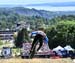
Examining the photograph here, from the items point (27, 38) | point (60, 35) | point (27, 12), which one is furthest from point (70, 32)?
point (27, 12)

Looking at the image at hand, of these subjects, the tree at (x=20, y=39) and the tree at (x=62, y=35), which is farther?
the tree at (x=20, y=39)

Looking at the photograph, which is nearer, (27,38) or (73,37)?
(73,37)

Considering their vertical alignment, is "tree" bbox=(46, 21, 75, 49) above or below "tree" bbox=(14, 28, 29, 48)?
above

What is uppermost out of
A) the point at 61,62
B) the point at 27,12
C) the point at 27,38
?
the point at 61,62

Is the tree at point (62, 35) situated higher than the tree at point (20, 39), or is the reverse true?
the tree at point (62, 35)

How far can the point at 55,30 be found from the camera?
41.4 metres

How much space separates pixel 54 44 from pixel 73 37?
1820mm

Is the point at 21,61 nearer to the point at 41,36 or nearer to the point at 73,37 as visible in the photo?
the point at 41,36

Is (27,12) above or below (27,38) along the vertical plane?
below

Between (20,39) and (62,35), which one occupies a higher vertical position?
(62,35)

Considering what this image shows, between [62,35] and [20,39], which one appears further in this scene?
[20,39]

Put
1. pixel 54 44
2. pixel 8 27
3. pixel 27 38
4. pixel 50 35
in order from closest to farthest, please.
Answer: pixel 54 44
pixel 50 35
pixel 27 38
pixel 8 27

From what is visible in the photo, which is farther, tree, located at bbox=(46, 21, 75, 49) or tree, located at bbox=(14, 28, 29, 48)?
tree, located at bbox=(14, 28, 29, 48)

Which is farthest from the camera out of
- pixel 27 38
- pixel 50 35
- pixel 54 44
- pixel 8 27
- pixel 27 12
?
pixel 27 12
